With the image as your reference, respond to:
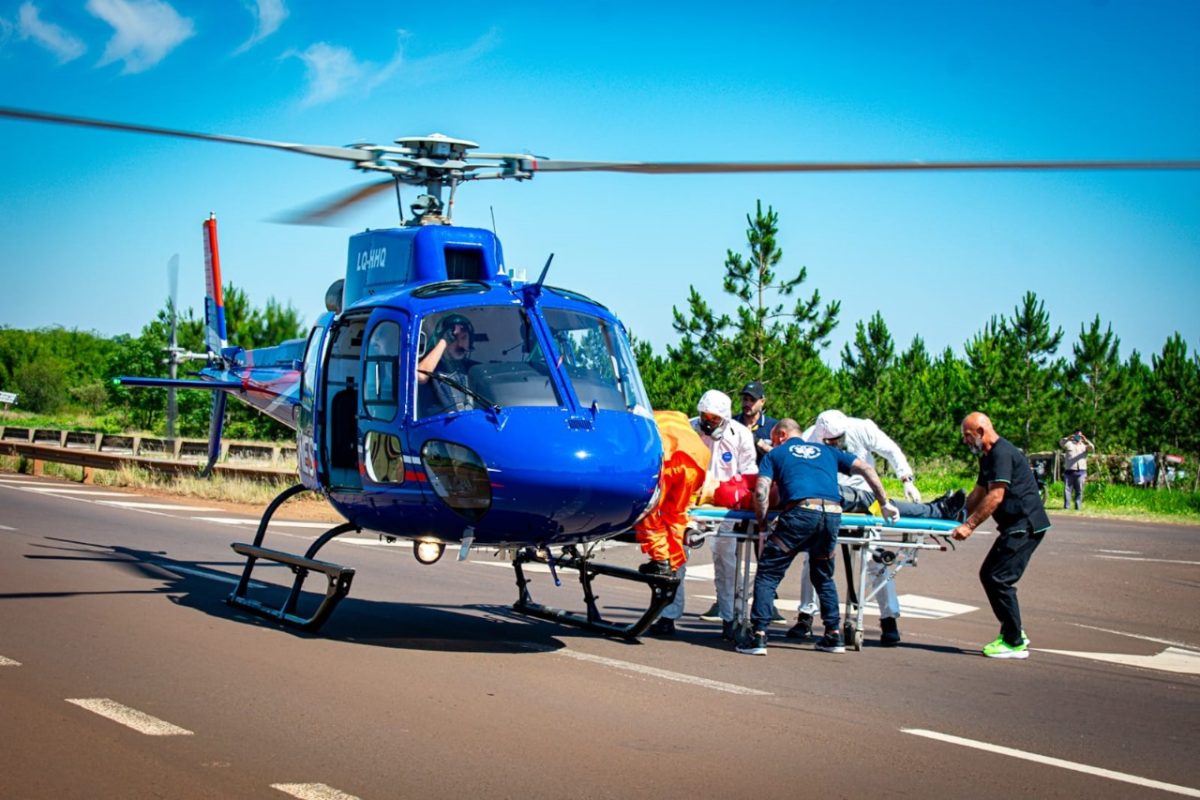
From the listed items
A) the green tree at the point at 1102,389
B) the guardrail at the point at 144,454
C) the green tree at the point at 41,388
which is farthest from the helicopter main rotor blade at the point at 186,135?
the green tree at the point at 41,388

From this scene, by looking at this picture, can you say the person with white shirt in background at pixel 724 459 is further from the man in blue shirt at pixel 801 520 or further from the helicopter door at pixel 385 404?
the helicopter door at pixel 385 404

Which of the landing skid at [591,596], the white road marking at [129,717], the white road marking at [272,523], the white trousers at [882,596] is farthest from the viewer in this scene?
the white road marking at [272,523]

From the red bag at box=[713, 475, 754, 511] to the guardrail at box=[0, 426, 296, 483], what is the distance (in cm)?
1583

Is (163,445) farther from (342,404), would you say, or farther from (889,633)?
(889,633)

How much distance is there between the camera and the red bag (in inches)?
407

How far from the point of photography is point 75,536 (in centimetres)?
1594

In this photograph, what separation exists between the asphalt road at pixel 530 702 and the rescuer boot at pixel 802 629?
121mm

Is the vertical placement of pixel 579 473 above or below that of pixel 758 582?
above

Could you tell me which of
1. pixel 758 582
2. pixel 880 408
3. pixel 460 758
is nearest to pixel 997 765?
pixel 460 758

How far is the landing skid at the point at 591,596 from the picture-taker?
9.41 m

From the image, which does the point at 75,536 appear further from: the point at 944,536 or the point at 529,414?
the point at 944,536

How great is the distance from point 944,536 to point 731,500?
5.68ft

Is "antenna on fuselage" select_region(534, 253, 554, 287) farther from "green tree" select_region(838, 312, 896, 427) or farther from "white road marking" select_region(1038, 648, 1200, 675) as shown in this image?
"green tree" select_region(838, 312, 896, 427)

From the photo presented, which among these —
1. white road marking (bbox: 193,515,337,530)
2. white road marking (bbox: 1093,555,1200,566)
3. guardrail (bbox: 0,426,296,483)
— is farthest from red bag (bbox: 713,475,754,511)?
guardrail (bbox: 0,426,296,483)
